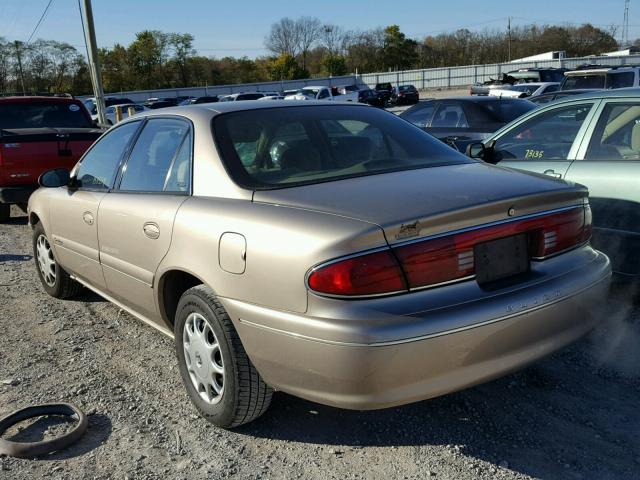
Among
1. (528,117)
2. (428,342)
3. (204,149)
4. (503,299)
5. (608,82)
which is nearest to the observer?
(428,342)

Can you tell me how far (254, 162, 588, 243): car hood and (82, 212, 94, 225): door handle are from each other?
1764mm

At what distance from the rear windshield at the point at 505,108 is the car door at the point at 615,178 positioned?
4.96 m

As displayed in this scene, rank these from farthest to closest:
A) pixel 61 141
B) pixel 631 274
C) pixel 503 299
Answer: pixel 61 141
pixel 631 274
pixel 503 299

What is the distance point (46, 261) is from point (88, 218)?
145 centimetres

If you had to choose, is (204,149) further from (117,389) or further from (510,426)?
(510,426)

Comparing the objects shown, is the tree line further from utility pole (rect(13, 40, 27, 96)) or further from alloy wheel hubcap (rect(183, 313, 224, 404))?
alloy wheel hubcap (rect(183, 313, 224, 404))

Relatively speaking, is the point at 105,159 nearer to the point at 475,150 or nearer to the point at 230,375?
the point at 230,375

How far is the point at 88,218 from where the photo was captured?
13.7 ft

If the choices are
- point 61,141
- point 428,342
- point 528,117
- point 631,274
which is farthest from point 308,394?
point 61,141

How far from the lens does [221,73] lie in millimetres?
76875

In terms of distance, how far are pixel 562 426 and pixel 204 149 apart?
2.27 m

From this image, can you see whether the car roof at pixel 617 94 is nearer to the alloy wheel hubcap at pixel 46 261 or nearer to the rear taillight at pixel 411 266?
the rear taillight at pixel 411 266

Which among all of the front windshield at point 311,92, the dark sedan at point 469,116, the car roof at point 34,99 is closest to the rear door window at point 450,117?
the dark sedan at point 469,116

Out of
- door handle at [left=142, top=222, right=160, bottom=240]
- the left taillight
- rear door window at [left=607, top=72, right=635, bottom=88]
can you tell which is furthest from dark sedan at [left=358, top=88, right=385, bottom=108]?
the left taillight
